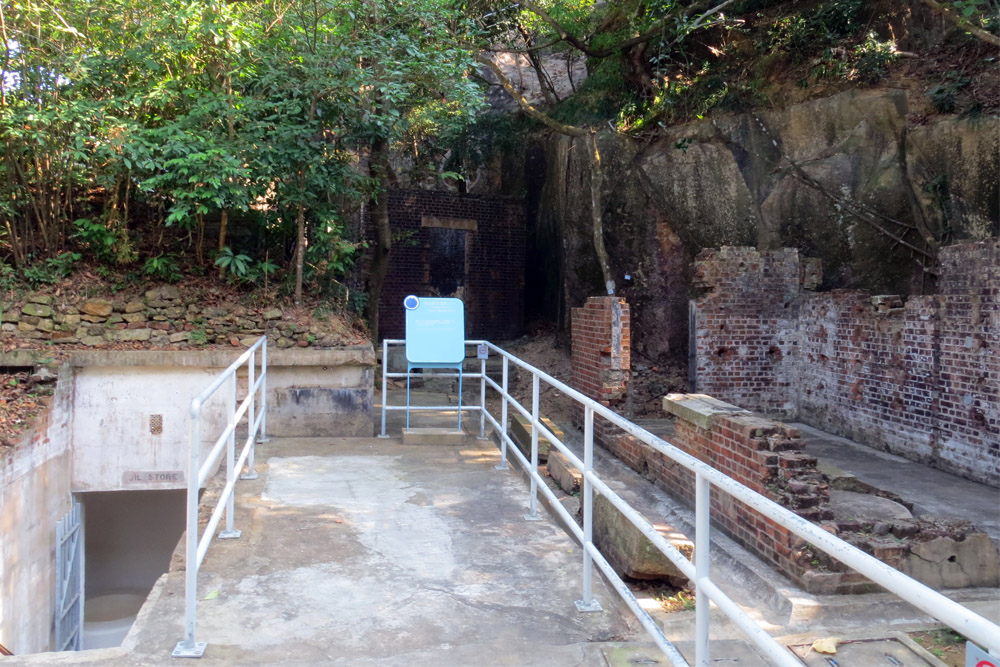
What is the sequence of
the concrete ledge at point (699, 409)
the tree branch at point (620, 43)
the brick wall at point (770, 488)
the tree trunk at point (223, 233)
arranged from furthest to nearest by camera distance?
1. the tree branch at point (620, 43)
2. the tree trunk at point (223, 233)
3. the concrete ledge at point (699, 409)
4. the brick wall at point (770, 488)

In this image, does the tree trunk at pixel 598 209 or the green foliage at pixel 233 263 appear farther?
the tree trunk at pixel 598 209

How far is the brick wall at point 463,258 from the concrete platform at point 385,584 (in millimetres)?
10574

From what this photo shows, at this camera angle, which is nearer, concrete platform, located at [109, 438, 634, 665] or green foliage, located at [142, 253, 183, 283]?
concrete platform, located at [109, 438, 634, 665]

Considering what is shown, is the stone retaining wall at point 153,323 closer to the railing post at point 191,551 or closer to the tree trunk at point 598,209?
the railing post at point 191,551

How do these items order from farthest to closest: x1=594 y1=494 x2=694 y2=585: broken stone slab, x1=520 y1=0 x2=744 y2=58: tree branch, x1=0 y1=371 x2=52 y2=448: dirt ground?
x1=520 y1=0 x2=744 y2=58: tree branch < x1=0 y1=371 x2=52 y2=448: dirt ground < x1=594 y1=494 x2=694 y2=585: broken stone slab

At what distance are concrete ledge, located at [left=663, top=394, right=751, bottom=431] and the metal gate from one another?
5.91 metres

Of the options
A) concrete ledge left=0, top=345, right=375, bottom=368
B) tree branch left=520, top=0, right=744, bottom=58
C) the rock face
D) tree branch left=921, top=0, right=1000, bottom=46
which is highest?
tree branch left=520, top=0, right=744, bottom=58

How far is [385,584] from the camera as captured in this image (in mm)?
3811

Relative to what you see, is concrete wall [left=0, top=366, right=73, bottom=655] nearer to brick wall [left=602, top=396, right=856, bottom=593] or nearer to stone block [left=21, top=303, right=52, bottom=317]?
stone block [left=21, top=303, right=52, bottom=317]

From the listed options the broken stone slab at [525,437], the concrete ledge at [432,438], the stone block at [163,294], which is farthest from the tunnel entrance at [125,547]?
the broken stone slab at [525,437]

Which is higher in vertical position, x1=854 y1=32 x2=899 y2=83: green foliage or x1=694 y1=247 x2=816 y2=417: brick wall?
x1=854 y1=32 x2=899 y2=83: green foliage

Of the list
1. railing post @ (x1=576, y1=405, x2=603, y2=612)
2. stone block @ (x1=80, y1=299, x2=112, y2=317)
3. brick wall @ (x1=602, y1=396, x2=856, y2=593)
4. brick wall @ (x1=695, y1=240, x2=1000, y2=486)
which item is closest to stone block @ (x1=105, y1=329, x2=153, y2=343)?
stone block @ (x1=80, y1=299, x2=112, y2=317)

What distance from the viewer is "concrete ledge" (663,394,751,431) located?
5559mm

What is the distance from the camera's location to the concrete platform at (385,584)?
3117 millimetres
